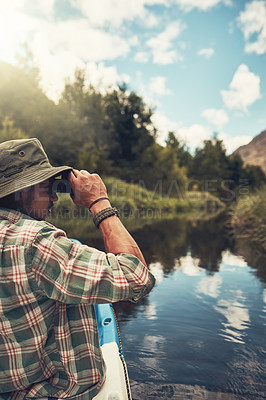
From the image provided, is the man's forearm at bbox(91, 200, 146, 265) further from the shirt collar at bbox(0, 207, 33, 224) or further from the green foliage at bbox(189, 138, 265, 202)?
the green foliage at bbox(189, 138, 265, 202)

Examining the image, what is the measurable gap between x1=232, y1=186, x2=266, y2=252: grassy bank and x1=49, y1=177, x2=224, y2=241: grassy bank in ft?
12.3

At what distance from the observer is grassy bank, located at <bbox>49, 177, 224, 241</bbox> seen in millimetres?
11414

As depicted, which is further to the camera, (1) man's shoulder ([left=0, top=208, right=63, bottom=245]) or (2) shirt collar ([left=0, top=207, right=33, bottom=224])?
(2) shirt collar ([left=0, top=207, right=33, bottom=224])

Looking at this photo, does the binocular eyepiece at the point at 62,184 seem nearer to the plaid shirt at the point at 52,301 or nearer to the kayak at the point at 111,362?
the plaid shirt at the point at 52,301

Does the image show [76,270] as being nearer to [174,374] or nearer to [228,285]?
[174,374]

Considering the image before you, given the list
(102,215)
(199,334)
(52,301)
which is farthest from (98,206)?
(199,334)

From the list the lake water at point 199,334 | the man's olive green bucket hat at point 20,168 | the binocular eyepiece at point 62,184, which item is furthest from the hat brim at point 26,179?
the lake water at point 199,334

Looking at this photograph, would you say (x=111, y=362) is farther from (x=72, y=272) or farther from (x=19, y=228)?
(x=19, y=228)

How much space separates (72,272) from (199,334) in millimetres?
2813

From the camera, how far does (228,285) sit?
5121mm

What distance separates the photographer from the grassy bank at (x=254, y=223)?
8984mm

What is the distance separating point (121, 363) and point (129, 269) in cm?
87

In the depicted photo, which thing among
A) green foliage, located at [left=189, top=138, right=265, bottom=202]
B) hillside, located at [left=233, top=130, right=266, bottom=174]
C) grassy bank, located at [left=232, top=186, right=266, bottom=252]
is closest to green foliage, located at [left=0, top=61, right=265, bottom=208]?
grassy bank, located at [left=232, top=186, right=266, bottom=252]

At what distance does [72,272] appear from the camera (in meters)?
1.05
